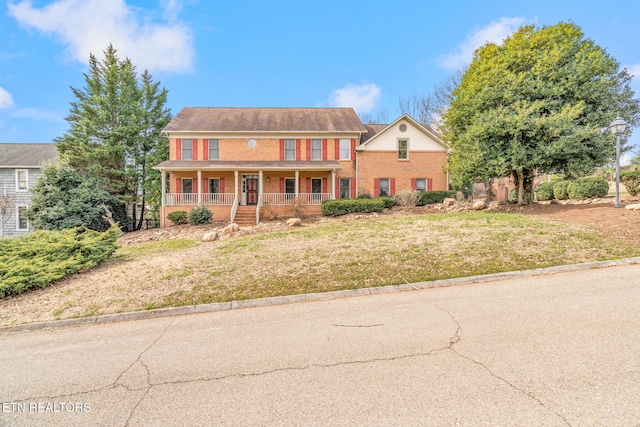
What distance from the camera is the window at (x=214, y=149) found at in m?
20.8

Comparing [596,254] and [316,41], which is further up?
[316,41]

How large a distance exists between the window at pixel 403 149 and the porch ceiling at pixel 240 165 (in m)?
4.98

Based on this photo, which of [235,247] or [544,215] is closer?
[235,247]

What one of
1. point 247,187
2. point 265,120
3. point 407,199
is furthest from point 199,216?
point 407,199

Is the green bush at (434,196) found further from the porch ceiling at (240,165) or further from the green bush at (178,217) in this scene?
the green bush at (178,217)

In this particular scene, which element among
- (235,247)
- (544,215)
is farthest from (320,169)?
(544,215)

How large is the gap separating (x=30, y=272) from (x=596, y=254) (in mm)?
13038

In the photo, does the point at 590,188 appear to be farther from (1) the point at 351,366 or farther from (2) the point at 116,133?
(2) the point at 116,133

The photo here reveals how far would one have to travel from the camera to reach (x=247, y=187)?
21141 millimetres

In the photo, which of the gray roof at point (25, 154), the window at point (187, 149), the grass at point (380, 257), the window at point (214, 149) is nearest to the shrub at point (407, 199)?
the grass at point (380, 257)

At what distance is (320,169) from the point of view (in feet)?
63.8

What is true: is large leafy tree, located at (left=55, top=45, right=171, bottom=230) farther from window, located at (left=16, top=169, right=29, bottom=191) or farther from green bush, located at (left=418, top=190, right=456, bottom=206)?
green bush, located at (left=418, top=190, right=456, bottom=206)

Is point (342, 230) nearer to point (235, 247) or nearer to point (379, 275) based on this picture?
point (235, 247)

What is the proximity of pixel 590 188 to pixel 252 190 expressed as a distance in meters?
21.1
